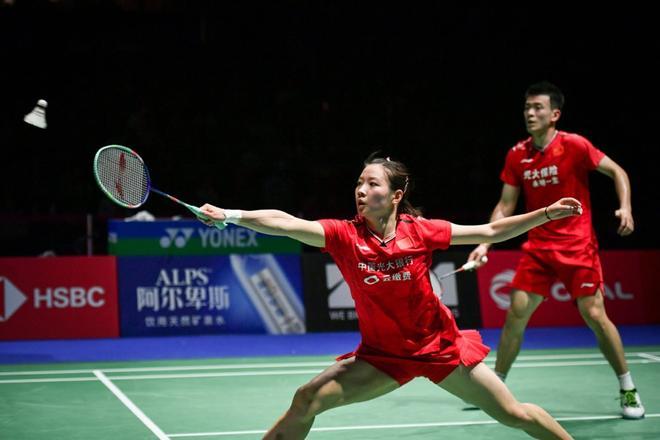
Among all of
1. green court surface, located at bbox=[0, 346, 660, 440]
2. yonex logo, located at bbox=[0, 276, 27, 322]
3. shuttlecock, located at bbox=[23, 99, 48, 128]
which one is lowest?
green court surface, located at bbox=[0, 346, 660, 440]

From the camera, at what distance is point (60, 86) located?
1461 centimetres

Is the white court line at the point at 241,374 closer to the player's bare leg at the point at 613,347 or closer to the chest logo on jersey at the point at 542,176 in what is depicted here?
the player's bare leg at the point at 613,347

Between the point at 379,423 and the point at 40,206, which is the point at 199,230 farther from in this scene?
the point at 379,423

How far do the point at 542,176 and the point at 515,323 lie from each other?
0.98 metres

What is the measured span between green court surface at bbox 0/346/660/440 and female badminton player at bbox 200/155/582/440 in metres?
1.53

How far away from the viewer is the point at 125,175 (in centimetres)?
463

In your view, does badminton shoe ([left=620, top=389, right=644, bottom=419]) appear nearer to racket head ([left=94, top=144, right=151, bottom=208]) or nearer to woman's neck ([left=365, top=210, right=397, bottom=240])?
woman's neck ([left=365, top=210, right=397, bottom=240])

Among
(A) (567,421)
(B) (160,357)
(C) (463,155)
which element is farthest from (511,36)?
(A) (567,421)

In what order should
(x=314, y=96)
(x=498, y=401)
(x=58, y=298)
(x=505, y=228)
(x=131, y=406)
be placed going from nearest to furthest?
(x=498, y=401), (x=505, y=228), (x=131, y=406), (x=58, y=298), (x=314, y=96)

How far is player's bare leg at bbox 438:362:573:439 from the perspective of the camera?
411cm

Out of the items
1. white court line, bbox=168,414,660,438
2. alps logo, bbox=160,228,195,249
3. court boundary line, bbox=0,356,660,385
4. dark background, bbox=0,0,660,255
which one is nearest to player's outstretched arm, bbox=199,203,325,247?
white court line, bbox=168,414,660,438

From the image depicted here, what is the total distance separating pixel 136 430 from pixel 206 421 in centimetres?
48

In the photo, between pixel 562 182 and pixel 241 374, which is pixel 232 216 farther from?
pixel 241 374

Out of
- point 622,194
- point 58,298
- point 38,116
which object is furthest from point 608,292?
point 38,116
